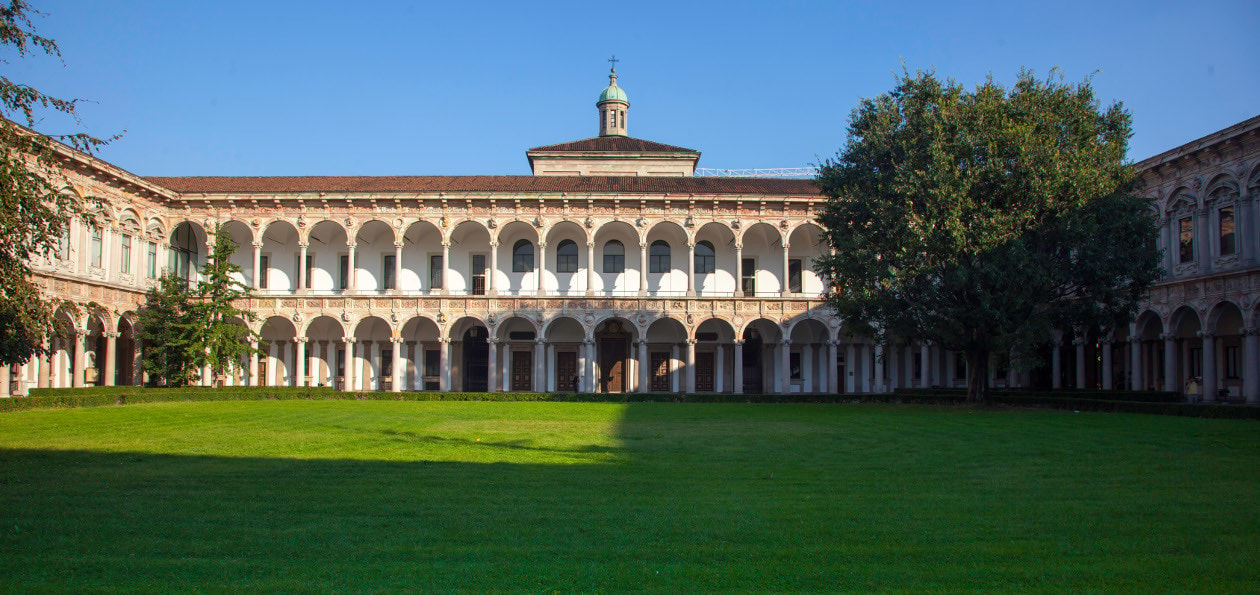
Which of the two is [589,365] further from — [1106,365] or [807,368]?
[1106,365]

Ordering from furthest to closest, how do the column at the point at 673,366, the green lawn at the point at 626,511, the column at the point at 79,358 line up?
the column at the point at 673,366
the column at the point at 79,358
the green lawn at the point at 626,511

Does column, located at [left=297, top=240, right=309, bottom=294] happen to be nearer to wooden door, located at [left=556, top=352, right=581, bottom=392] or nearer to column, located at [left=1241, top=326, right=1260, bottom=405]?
wooden door, located at [left=556, top=352, right=581, bottom=392]

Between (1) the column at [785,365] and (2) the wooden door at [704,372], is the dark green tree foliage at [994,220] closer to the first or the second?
(1) the column at [785,365]

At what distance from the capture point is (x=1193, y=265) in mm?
34344

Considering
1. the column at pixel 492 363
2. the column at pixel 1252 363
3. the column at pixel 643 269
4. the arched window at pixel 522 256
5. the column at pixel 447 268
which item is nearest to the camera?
the column at pixel 1252 363

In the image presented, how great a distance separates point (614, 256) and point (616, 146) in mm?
10146

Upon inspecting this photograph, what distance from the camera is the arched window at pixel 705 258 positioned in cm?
4741

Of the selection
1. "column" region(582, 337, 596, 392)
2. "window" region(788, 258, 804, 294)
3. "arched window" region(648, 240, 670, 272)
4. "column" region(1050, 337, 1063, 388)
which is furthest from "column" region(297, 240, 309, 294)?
"column" region(1050, 337, 1063, 388)

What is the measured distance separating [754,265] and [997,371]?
12756mm

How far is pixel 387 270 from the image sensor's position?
4750cm

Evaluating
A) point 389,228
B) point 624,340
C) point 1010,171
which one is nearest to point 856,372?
point 624,340

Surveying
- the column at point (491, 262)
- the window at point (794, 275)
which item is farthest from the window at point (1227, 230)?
the column at point (491, 262)

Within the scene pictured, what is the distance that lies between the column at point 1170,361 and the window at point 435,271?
31.4m

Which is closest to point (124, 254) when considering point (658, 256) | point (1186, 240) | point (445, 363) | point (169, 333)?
point (169, 333)
